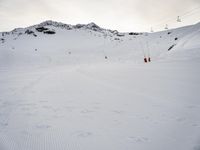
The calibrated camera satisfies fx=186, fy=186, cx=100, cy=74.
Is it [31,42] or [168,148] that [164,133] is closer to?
[168,148]

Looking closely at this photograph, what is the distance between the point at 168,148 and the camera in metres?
2.69

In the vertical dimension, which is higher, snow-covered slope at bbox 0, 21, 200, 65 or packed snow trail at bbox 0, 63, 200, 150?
snow-covered slope at bbox 0, 21, 200, 65

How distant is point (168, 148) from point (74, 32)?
48.1 m

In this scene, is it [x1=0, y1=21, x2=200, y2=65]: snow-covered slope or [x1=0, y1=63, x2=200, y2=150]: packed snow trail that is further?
[x1=0, y1=21, x2=200, y2=65]: snow-covered slope

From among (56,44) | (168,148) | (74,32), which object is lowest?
(168,148)

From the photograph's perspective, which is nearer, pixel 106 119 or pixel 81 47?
pixel 106 119

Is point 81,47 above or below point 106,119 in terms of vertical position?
above

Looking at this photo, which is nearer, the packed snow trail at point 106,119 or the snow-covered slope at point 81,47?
the packed snow trail at point 106,119

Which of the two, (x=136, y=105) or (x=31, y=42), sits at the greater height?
(x=31, y=42)

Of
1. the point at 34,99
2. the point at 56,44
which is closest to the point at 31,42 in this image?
the point at 56,44

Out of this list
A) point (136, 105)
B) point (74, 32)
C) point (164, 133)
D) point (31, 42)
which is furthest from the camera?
point (74, 32)

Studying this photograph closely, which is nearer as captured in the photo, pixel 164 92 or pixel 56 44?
pixel 164 92

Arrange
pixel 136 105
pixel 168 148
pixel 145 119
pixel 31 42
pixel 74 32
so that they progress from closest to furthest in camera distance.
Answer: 1. pixel 168 148
2. pixel 145 119
3. pixel 136 105
4. pixel 31 42
5. pixel 74 32

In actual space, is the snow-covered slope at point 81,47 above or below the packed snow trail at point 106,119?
above
